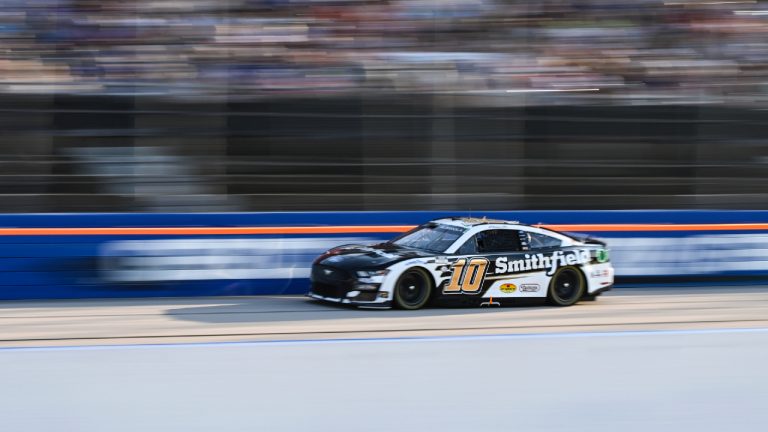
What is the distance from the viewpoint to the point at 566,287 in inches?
434

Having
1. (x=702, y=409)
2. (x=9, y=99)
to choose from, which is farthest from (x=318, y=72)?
(x=702, y=409)

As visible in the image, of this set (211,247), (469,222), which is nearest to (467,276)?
(469,222)

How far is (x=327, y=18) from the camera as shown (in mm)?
14250

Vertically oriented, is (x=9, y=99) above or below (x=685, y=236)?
above

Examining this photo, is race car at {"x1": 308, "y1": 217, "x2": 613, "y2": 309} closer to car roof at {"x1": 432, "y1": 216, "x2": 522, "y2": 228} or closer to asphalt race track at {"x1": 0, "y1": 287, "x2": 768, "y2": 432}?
car roof at {"x1": 432, "y1": 216, "x2": 522, "y2": 228}

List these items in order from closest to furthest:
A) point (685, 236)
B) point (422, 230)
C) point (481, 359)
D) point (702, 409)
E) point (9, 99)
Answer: point (702, 409)
point (481, 359)
point (422, 230)
point (9, 99)
point (685, 236)

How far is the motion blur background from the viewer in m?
12.3

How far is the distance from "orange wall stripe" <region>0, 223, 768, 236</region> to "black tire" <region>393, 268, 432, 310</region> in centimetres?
213

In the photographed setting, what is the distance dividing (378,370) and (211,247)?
5422mm

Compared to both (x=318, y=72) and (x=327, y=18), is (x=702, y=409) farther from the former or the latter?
(x=327, y=18)

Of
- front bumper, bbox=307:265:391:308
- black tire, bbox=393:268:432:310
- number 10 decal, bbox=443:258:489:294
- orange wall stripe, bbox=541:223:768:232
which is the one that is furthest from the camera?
orange wall stripe, bbox=541:223:768:232

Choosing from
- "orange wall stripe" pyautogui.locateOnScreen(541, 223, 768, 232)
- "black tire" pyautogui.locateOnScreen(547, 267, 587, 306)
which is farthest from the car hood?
"orange wall stripe" pyautogui.locateOnScreen(541, 223, 768, 232)

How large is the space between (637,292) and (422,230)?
10.7ft

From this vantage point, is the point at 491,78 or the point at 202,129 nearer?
the point at 202,129
